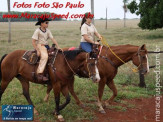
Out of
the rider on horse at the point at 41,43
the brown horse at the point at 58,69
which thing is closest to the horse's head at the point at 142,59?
the brown horse at the point at 58,69

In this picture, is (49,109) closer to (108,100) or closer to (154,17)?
(108,100)

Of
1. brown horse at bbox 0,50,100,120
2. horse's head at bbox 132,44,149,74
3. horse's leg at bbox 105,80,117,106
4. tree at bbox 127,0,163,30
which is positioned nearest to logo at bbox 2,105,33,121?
brown horse at bbox 0,50,100,120

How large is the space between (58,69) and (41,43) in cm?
91

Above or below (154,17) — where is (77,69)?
below

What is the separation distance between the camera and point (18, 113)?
239 inches

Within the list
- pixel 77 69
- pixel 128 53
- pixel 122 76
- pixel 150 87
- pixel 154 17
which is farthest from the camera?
pixel 154 17

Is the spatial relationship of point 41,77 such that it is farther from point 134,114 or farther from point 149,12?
point 149,12

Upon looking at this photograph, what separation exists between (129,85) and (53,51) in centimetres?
402

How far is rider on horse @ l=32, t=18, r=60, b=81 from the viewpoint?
5.77 meters

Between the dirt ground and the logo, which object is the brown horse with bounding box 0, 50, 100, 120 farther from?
the dirt ground

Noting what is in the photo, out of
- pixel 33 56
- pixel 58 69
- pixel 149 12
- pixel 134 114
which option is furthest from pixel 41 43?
pixel 149 12

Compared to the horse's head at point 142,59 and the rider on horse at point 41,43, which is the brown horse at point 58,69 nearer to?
the rider on horse at point 41,43

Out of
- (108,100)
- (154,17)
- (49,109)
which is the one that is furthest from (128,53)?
(154,17)

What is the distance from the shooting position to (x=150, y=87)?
8.55 m
